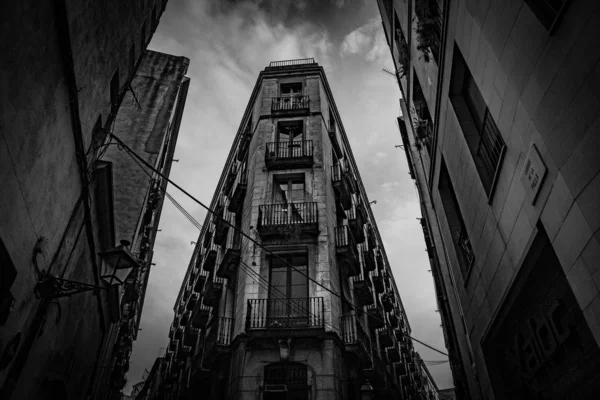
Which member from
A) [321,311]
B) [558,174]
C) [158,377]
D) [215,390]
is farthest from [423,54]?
[158,377]

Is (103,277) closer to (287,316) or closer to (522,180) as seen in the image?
(287,316)

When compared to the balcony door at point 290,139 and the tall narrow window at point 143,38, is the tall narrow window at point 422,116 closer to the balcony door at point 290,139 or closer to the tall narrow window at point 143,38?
the balcony door at point 290,139

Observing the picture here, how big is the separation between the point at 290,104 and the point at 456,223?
563 inches

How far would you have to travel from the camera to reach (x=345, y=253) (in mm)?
18188

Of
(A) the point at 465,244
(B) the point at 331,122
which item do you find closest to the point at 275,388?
(A) the point at 465,244

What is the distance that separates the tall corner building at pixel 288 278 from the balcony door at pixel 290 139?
6 cm

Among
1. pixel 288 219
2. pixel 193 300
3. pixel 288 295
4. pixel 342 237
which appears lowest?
pixel 288 295

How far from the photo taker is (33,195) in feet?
19.0

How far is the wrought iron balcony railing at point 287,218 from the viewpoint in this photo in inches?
685

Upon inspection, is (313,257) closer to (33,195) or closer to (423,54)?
(423,54)

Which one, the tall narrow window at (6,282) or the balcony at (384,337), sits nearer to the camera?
the tall narrow window at (6,282)

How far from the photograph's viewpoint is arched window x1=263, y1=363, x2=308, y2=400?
44.4ft

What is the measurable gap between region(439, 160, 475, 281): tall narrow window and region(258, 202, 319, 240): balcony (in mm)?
6068

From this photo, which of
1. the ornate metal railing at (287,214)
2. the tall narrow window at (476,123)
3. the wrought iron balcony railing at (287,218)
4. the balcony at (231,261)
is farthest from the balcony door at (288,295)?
the tall narrow window at (476,123)
